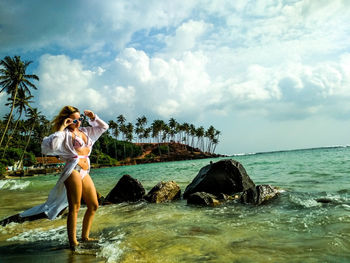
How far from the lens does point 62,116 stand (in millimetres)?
3520

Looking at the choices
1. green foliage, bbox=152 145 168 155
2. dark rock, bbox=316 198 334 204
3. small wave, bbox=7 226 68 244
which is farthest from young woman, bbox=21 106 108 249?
green foliage, bbox=152 145 168 155

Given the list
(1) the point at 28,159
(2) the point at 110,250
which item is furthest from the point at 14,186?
(1) the point at 28,159

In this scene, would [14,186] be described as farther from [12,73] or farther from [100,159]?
[100,159]

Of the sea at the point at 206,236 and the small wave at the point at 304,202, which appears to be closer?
the sea at the point at 206,236

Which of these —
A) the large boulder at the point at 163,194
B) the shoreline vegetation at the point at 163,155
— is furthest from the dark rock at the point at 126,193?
the shoreline vegetation at the point at 163,155

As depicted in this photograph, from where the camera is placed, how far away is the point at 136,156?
318 ft

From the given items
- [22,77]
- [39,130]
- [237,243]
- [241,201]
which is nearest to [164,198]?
[241,201]

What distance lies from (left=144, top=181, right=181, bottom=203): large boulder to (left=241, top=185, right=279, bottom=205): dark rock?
2.49 metres

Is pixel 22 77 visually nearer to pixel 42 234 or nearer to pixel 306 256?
pixel 42 234

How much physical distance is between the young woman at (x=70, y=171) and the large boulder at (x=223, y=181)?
5132 mm

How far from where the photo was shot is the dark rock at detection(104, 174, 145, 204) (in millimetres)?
8258

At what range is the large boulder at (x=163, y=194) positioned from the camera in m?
7.70

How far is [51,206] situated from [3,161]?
47968 mm

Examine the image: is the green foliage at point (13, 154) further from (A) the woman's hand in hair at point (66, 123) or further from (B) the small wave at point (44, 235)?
(A) the woman's hand in hair at point (66, 123)
